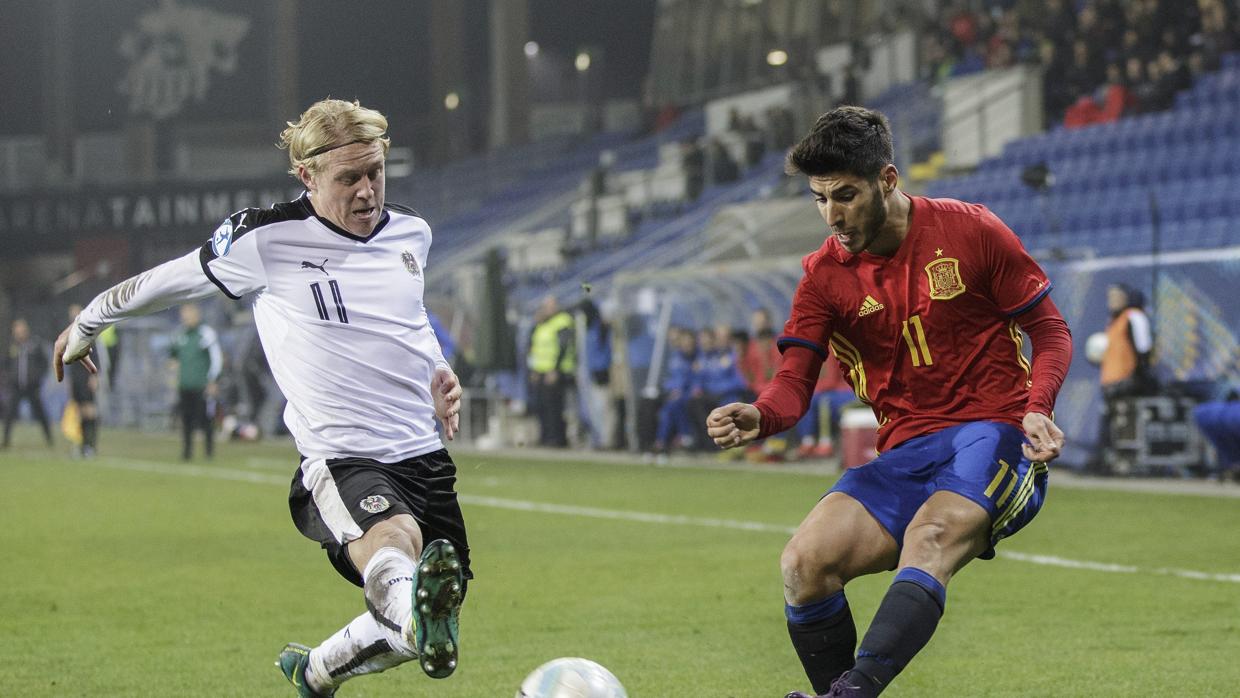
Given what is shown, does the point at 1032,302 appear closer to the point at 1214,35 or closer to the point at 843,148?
the point at 843,148

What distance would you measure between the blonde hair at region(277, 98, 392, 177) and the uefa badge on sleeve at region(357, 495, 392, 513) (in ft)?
3.24

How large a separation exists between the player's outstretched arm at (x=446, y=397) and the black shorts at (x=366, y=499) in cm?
11

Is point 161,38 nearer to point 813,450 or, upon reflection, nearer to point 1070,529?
point 813,450

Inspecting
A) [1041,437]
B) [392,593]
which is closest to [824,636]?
[1041,437]

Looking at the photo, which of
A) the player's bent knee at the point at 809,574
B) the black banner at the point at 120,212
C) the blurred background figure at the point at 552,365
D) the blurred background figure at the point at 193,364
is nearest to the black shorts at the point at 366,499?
the player's bent knee at the point at 809,574

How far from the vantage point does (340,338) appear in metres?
5.07

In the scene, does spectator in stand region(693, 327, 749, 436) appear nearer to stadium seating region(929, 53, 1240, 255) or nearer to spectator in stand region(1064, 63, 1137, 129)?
stadium seating region(929, 53, 1240, 255)

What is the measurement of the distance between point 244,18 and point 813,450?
2882cm

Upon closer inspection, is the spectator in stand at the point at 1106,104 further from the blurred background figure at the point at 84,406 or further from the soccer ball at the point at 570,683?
the soccer ball at the point at 570,683

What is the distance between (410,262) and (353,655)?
122 cm

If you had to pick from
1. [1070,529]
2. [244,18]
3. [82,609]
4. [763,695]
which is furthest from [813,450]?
[244,18]

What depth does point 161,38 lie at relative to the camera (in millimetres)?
44156

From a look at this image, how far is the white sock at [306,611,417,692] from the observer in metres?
4.79

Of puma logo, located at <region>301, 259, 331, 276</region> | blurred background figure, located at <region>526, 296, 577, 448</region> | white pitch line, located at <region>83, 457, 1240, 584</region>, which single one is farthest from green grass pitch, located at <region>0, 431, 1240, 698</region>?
blurred background figure, located at <region>526, 296, 577, 448</region>
